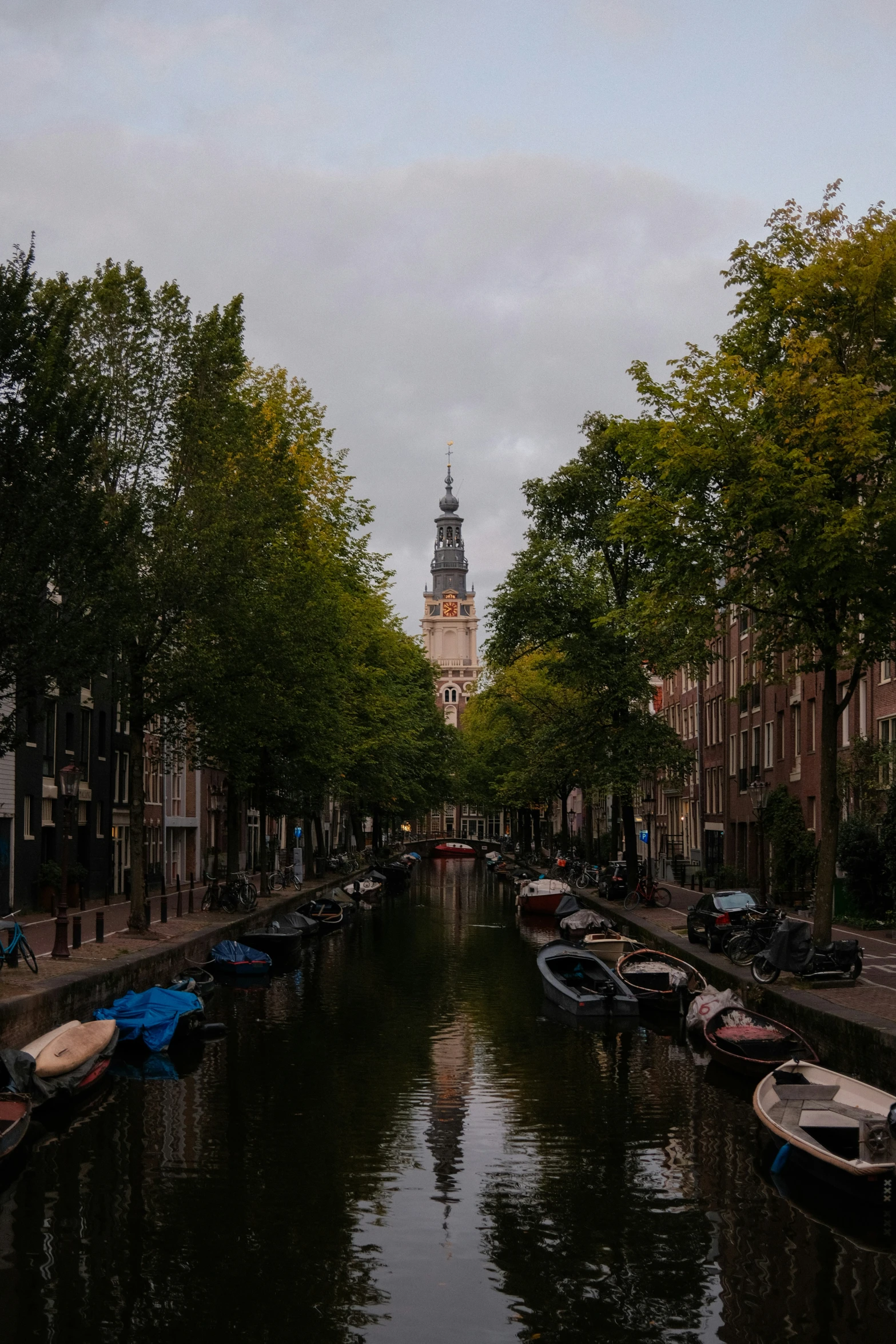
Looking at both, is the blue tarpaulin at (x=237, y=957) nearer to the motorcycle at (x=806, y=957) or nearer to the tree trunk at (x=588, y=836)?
the motorcycle at (x=806, y=957)

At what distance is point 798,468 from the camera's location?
25.7 meters

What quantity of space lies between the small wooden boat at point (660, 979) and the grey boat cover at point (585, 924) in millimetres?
8736

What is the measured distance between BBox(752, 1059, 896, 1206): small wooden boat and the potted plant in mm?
30881

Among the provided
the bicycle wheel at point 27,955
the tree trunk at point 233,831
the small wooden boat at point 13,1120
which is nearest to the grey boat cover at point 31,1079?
the small wooden boat at point 13,1120

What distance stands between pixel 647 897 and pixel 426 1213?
3767 cm

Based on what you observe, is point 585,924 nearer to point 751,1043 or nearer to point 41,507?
point 751,1043

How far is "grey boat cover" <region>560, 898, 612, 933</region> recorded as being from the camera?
43.8 meters

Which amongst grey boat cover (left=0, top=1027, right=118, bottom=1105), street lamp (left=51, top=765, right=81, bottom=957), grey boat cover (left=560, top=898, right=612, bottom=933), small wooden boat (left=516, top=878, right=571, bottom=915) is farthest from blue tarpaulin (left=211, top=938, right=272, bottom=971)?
small wooden boat (left=516, top=878, right=571, bottom=915)

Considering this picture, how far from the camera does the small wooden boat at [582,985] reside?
3067cm

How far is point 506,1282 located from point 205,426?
28.4 m

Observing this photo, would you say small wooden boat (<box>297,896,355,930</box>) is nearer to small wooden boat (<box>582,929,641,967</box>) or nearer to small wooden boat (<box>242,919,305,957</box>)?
small wooden boat (<box>242,919,305,957</box>)

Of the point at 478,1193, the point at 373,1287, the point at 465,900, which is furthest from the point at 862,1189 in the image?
the point at 465,900

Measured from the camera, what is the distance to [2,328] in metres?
25.6

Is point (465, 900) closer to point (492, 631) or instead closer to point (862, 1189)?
point (492, 631)
